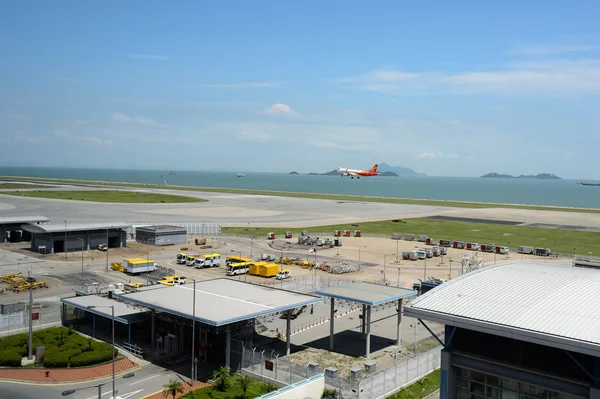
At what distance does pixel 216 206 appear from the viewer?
195 m

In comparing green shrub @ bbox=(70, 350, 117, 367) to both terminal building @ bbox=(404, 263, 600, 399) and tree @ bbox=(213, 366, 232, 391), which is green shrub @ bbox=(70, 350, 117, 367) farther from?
terminal building @ bbox=(404, 263, 600, 399)

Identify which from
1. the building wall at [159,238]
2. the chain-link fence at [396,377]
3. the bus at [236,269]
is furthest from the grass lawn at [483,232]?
the chain-link fence at [396,377]

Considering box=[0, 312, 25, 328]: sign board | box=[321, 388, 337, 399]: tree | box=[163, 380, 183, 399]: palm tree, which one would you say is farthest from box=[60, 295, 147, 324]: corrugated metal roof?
box=[321, 388, 337, 399]: tree

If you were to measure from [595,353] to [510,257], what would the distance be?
8216 cm

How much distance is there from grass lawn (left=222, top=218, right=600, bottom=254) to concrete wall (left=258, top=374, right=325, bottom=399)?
86.8 meters

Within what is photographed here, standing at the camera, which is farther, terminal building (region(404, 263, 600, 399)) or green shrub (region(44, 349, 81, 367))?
green shrub (region(44, 349, 81, 367))

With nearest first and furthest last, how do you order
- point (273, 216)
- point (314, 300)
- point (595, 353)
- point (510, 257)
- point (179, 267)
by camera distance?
point (595, 353), point (314, 300), point (179, 267), point (510, 257), point (273, 216)

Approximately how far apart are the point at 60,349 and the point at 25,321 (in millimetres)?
10626

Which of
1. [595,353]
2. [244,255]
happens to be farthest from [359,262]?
[595,353]

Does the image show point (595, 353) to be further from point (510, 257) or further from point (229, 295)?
point (510, 257)

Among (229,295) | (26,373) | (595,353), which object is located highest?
(595,353)

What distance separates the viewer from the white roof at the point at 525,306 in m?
23.0

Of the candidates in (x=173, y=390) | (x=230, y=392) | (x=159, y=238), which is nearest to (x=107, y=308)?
(x=173, y=390)

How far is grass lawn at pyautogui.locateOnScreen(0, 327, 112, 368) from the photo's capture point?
40.2m
